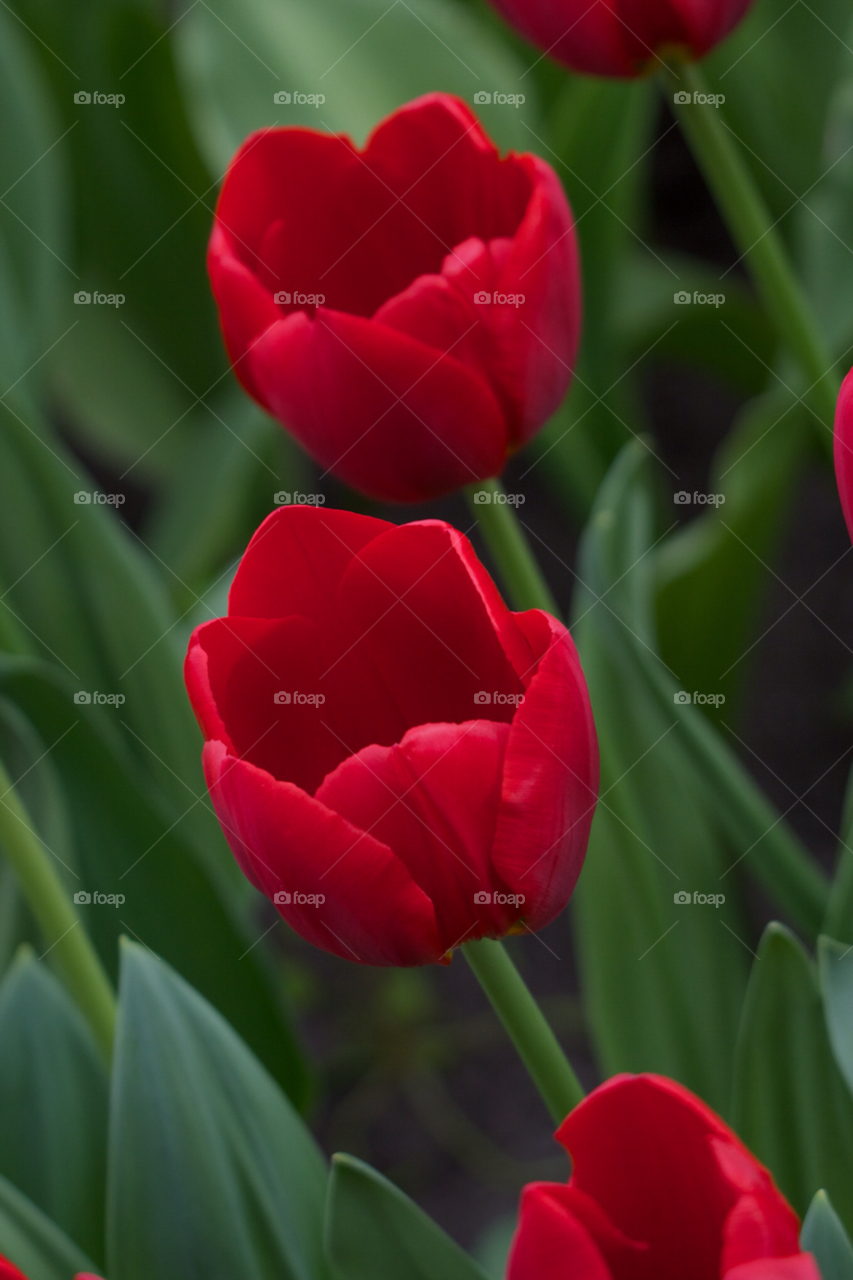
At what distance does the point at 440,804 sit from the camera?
26cm

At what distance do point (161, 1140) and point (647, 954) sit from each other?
0.70 feet

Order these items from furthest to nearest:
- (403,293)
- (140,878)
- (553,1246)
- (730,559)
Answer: (730,559) < (140,878) < (403,293) < (553,1246)

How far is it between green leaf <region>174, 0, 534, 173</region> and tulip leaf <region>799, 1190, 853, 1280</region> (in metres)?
0.51

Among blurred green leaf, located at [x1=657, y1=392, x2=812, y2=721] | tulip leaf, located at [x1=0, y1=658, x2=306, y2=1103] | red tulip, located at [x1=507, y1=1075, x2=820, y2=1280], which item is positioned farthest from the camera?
blurred green leaf, located at [x1=657, y1=392, x2=812, y2=721]

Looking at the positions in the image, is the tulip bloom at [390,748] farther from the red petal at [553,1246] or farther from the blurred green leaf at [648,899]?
the blurred green leaf at [648,899]

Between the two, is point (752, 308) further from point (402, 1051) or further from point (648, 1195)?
point (648, 1195)

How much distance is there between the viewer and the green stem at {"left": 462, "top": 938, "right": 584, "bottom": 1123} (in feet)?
0.94

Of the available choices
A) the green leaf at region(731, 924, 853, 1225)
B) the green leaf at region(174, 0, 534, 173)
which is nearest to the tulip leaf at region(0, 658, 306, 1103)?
the green leaf at region(731, 924, 853, 1225)

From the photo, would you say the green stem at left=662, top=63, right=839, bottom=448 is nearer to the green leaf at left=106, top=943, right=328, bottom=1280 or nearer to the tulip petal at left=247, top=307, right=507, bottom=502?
the tulip petal at left=247, top=307, right=507, bottom=502

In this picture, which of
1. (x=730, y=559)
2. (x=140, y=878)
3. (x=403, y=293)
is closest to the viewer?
(x=403, y=293)

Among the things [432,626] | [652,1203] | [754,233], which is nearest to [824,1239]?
[652,1203]

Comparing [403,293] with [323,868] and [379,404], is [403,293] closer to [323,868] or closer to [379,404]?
[379,404]

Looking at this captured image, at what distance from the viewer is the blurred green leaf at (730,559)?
2.02 feet

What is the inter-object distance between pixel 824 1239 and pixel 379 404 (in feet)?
0.67
